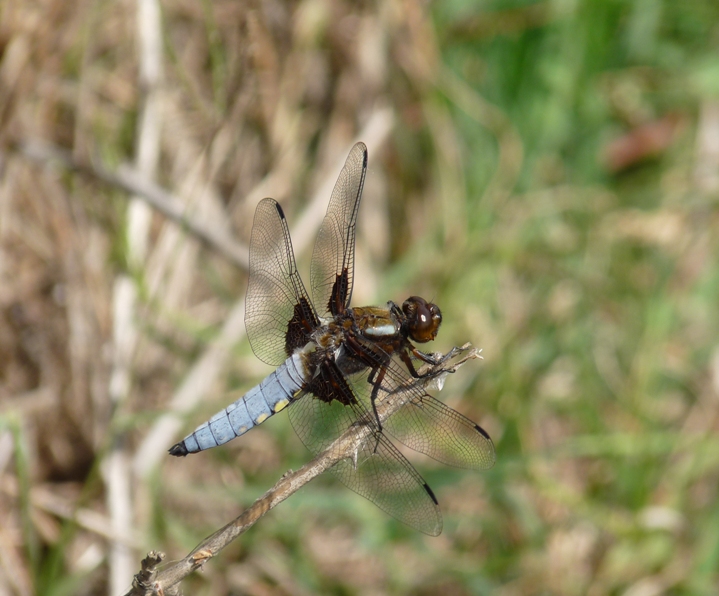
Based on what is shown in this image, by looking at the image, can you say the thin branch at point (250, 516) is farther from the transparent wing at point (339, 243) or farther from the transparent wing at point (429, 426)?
the transparent wing at point (339, 243)

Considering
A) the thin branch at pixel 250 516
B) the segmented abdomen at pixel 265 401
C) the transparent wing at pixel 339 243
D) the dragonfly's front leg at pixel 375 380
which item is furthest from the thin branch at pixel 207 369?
the thin branch at pixel 250 516

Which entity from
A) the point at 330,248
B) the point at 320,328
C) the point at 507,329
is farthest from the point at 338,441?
the point at 507,329

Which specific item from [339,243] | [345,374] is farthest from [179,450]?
[339,243]

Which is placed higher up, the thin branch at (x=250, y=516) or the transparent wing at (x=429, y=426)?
the transparent wing at (x=429, y=426)

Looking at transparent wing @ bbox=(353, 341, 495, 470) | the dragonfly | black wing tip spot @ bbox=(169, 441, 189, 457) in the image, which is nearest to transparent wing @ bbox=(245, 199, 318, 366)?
the dragonfly

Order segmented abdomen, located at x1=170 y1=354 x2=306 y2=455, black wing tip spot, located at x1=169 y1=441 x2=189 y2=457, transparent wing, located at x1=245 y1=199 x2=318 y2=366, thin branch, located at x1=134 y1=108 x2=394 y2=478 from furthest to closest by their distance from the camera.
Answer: thin branch, located at x1=134 y1=108 x2=394 y2=478 → transparent wing, located at x1=245 y1=199 x2=318 y2=366 → segmented abdomen, located at x1=170 y1=354 x2=306 y2=455 → black wing tip spot, located at x1=169 y1=441 x2=189 y2=457

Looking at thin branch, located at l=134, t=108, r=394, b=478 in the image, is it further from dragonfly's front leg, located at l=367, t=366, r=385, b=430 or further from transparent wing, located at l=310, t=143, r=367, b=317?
dragonfly's front leg, located at l=367, t=366, r=385, b=430

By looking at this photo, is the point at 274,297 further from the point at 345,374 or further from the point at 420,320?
the point at 420,320
